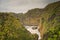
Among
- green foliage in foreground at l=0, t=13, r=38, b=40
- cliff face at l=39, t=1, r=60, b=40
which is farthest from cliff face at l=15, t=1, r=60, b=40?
green foliage in foreground at l=0, t=13, r=38, b=40

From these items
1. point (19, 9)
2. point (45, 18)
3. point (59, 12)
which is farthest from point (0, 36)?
point (59, 12)

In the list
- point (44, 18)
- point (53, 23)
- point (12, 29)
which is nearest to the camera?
point (53, 23)

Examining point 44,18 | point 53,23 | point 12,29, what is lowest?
point 12,29

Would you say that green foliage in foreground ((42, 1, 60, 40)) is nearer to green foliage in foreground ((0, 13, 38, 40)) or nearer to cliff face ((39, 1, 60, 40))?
cliff face ((39, 1, 60, 40))

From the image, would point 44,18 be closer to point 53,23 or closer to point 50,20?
point 50,20

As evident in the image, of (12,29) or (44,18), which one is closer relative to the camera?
(12,29)

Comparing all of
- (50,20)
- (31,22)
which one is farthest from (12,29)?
(50,20)

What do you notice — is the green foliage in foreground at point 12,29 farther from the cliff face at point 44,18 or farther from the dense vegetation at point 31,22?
the cliff face at point 44,18
